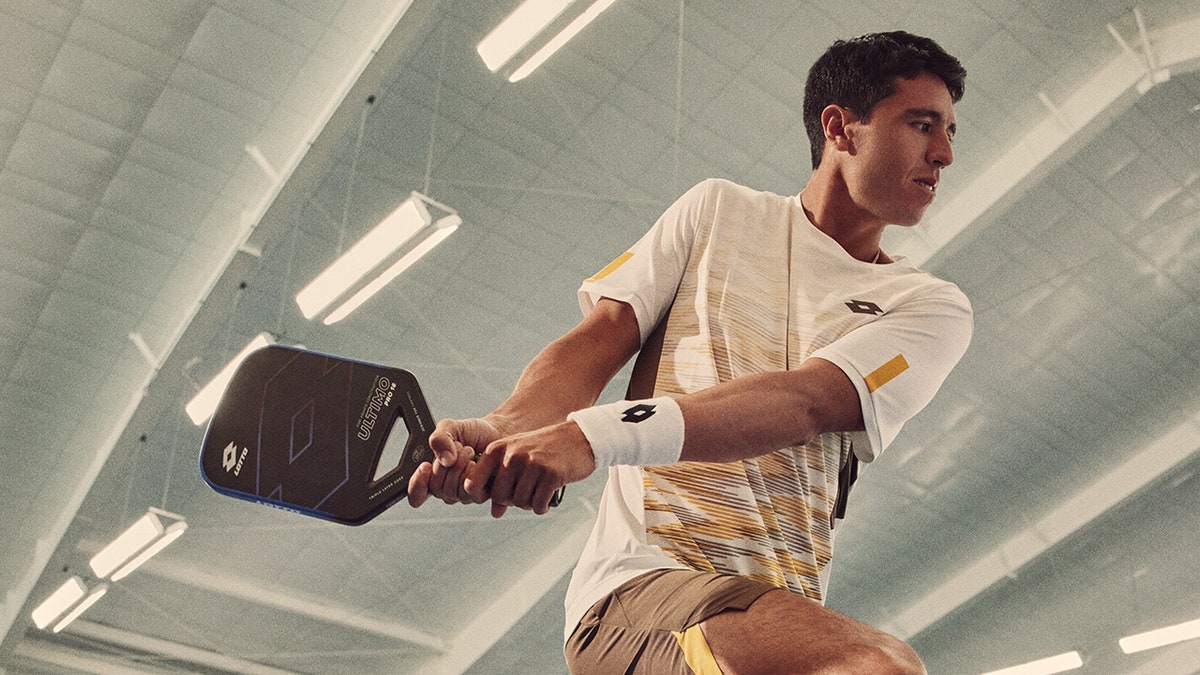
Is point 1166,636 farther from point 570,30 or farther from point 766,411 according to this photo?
point 766,411

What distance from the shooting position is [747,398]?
1567mm

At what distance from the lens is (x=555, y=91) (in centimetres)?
979

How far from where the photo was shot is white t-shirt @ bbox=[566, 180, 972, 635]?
168 centimetres

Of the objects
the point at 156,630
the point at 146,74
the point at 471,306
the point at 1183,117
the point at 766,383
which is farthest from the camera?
the point at 156,630

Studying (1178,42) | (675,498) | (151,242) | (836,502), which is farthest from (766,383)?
(151,242)

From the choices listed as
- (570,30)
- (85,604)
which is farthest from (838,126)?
(85,604)

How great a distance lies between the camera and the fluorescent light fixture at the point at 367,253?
25.6 feet

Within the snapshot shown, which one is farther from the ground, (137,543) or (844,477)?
(137,543)

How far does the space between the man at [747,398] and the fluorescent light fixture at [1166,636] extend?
12.3m

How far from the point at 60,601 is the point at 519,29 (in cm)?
1104

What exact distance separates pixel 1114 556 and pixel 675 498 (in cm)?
1546

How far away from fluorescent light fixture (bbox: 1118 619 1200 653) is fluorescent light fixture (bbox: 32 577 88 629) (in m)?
12.6

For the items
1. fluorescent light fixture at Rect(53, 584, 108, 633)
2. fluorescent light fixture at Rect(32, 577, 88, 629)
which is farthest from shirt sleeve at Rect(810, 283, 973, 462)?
fluorescent light fixture at Rect(32, 577, 88, 629)

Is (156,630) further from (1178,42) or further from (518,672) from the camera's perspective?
(1178,42)
